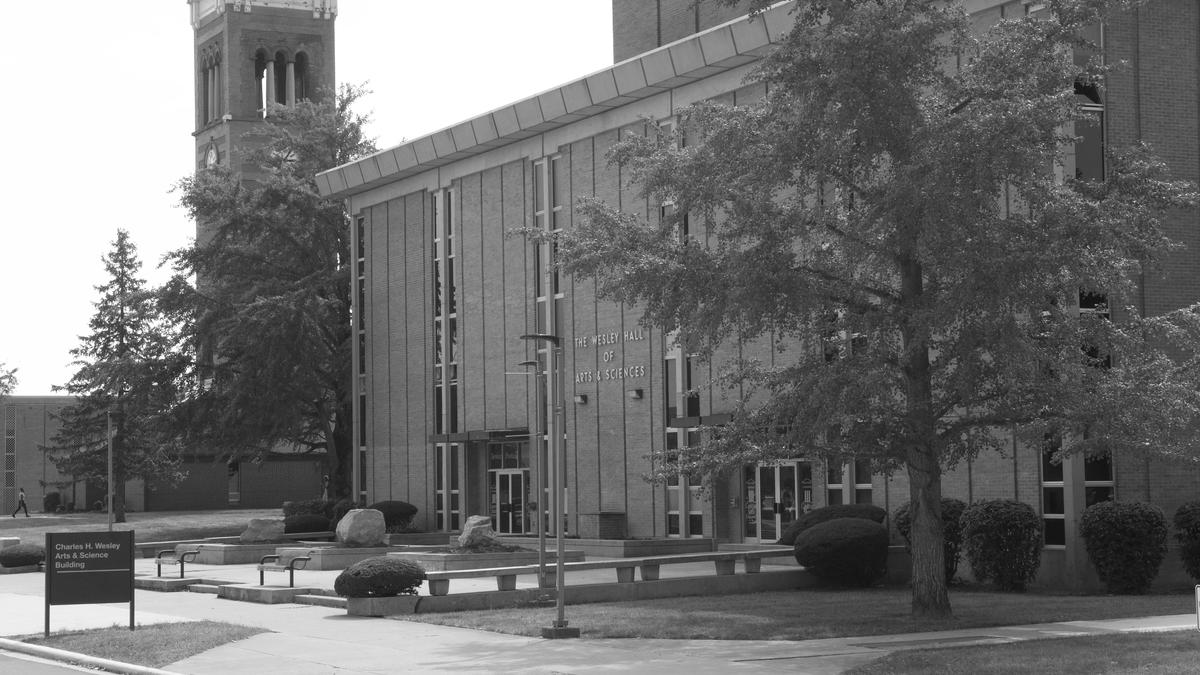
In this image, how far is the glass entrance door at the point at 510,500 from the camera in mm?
48469

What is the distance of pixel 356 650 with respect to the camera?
2016 cm

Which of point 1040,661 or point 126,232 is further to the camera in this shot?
point 126,232

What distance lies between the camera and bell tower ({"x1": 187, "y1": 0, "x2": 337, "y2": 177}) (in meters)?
97.6

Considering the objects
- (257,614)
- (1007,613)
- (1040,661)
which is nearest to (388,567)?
(257,614)

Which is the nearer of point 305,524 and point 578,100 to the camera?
point 578,100

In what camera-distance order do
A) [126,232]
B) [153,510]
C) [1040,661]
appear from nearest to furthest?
[1040,661]
[126,232]
[153,510]

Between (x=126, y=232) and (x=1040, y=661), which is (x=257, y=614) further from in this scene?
(x=126, y=232)

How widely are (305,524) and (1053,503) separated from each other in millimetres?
29200

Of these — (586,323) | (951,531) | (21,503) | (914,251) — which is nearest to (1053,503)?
(951,531)

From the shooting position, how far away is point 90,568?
2252 centimetres

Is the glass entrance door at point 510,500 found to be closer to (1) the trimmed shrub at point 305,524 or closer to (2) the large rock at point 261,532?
(1) the trimmed shrub at point 305,524

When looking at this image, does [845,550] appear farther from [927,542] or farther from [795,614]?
[927,542]

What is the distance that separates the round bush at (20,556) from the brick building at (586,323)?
13540mm

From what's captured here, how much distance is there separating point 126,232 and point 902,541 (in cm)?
5701
